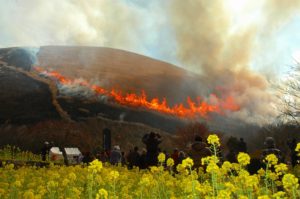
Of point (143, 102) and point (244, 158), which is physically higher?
point (143, 102)

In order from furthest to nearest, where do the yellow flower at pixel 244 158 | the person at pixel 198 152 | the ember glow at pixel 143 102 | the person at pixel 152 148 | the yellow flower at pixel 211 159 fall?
the ember glow at pixel 143 102 → the person at pixel 152 148 → the person at pixel 198 152 → the yellow flower at pixel 244 158 → the yellow flower at pixel 211 159

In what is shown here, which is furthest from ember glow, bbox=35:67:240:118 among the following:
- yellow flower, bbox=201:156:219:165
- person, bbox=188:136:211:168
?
yellow flower, bbox=201:156:219:165

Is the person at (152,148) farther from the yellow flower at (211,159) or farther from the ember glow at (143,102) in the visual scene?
the ember glow at (143,102)

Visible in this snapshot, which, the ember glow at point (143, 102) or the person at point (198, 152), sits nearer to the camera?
the person at point (198, 152)

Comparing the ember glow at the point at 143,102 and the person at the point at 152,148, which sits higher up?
the ember glow at the point at 143,102

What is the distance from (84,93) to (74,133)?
2053 centimetres

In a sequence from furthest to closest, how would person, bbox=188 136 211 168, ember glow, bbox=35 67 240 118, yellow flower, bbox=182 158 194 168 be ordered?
ember glow, bbox=35 67 240 118 < person, bbox=188 136 211 168 < yellow flower, bbox=182 158 194 168

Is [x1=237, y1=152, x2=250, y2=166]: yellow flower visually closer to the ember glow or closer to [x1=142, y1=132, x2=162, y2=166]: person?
[x1=142, y1=132, x2=162, y2=166]: person

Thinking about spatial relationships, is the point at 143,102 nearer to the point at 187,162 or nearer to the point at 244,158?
the point at 244,158

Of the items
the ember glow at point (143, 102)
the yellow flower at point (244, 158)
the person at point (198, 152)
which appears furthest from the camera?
the ember glow at point (143, 102)

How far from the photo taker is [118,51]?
340 feet

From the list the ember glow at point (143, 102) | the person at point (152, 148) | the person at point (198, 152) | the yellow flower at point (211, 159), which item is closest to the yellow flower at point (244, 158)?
the yellow flower at point (211, 159)

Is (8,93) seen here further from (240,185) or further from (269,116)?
(240,185)

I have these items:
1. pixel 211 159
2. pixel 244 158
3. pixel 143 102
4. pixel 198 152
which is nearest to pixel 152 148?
pixel 198 152
